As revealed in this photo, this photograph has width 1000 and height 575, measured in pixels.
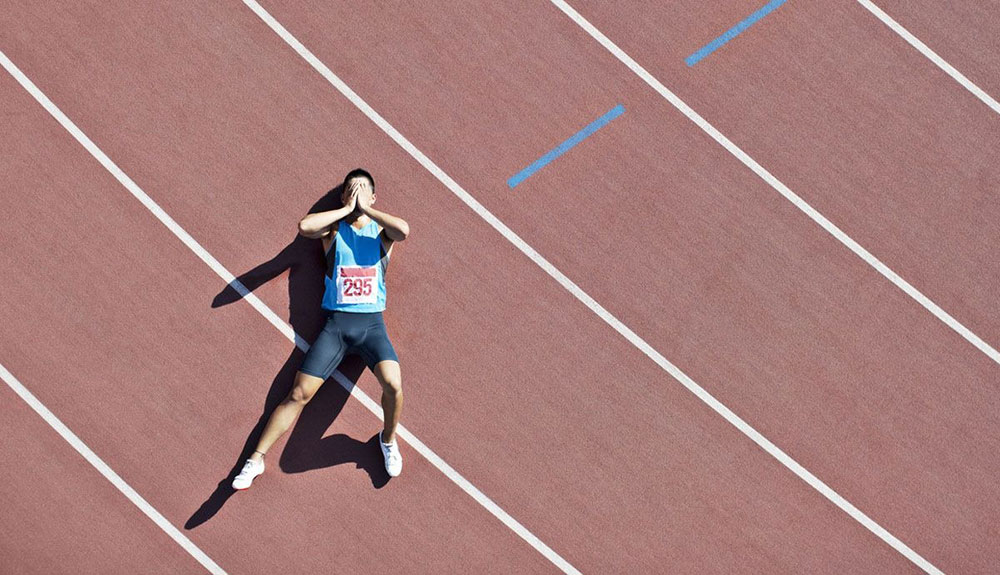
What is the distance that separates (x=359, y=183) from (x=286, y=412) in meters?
2.00

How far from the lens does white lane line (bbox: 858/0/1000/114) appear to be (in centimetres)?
607

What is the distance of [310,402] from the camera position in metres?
6.03

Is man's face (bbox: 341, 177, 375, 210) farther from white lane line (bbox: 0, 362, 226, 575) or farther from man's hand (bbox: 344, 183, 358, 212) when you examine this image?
white lane line (bbox: 0, 362, 226, 575)

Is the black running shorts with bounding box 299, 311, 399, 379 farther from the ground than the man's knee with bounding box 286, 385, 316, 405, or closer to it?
farther from the ground

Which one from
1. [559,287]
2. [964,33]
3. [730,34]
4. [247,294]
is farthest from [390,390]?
[964,33]

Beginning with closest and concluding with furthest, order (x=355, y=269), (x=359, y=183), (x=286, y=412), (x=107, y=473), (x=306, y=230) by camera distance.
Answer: (x=306, y=230)
(x=359, y=183)
(x=355, y=269)
(x=286, y=412)
(x=107, y=473)

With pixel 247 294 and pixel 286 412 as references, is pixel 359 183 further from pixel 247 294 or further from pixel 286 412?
pixel 286 412

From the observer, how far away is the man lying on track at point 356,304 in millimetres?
5621

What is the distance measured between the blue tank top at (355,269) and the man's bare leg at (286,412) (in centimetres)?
66

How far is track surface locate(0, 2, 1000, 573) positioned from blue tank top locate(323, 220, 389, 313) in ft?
1.08

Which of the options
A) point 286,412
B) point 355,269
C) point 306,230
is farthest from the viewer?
point 286,412

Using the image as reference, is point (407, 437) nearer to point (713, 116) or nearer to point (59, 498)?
point (59, 498)

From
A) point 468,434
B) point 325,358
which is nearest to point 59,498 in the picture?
point 325,358

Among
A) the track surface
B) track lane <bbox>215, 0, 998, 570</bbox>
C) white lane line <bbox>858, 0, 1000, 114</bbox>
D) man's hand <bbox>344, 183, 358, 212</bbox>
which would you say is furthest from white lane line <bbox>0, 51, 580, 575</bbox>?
white lane line <bbox>858, 0, 1000, 114</bbox>
